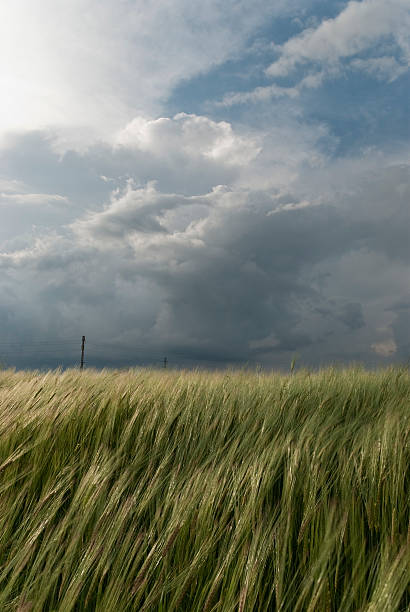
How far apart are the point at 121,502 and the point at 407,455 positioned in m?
1.36

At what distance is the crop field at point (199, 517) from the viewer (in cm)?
149

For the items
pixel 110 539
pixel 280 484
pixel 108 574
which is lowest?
pixel 108 574

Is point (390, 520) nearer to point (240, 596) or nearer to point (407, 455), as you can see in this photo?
point (407, 455)

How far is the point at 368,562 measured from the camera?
5.02ft

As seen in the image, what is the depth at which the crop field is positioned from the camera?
149 centimetres

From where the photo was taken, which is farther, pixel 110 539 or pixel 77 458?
pixel 77 458

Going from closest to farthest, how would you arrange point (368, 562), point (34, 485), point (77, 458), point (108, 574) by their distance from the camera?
1. point (368, 562)
2. point (108, 574)
3. point (34, 485)
4. point (77, 458)

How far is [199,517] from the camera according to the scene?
172 centimetres

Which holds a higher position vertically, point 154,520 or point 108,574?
point 154,520

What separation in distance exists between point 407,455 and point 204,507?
1.00 metres

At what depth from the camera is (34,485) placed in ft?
7.68

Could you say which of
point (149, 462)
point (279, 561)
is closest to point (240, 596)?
point (279, 561)

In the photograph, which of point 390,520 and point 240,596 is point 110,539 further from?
point 390,520

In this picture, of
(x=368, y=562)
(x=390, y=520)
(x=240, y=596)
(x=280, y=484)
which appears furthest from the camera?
(x=280, y=484)
